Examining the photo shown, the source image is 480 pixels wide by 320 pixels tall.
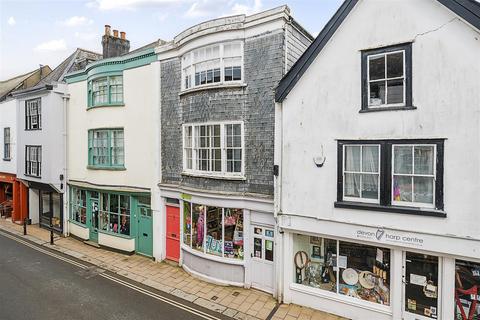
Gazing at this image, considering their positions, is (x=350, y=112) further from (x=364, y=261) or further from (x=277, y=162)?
(x=364, y=261)

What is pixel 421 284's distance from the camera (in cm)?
804

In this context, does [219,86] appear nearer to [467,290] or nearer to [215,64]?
[215,64]

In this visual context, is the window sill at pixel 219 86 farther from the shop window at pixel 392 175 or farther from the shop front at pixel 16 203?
the shop front at pixel 16 203

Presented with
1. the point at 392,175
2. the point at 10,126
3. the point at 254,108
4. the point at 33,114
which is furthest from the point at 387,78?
the point at 10,126

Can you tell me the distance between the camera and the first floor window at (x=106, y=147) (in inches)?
580

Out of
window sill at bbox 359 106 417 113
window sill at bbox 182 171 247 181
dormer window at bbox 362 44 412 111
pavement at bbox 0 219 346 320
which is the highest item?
dormer window at bbox 362 44 412 111

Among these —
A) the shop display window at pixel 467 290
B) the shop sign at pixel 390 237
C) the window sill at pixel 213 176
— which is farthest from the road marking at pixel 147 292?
the shop display window at pixel 467 290

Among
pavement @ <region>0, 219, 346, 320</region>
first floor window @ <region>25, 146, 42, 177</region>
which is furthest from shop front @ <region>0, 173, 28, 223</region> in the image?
pavement @ <region>0, 219, 346, 320</region>

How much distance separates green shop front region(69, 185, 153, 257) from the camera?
46.1 ft

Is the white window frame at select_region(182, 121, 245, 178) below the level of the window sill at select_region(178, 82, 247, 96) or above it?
below

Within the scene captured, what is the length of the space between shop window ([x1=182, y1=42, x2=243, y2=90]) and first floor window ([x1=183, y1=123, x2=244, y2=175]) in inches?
70.5

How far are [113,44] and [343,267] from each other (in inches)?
656

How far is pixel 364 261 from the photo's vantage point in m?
8.91

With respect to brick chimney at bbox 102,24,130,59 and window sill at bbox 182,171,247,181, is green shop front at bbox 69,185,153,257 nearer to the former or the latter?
window sill at bbox 182,171,247,181
